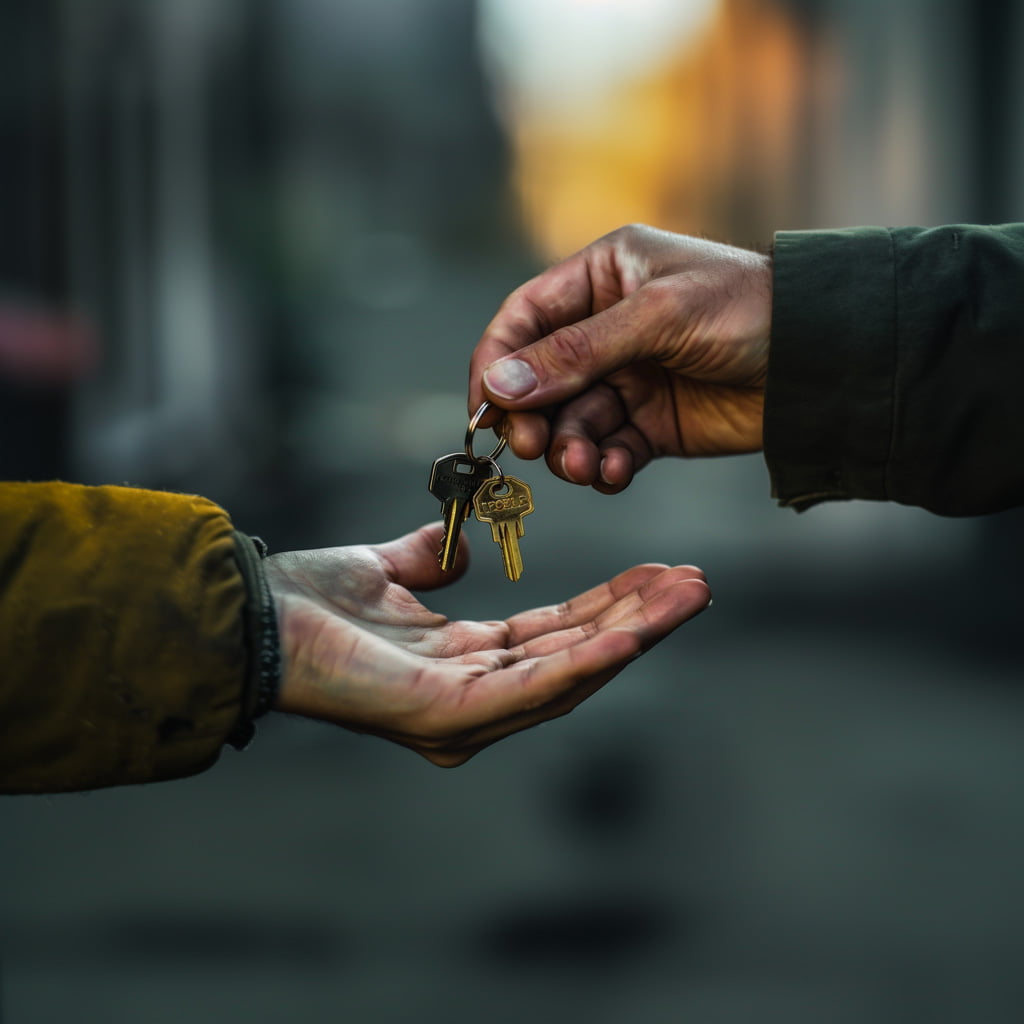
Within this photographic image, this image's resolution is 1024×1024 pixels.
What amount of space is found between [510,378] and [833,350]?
1.65 feet

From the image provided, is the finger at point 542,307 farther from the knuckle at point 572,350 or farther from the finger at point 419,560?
the finger at point 419,560

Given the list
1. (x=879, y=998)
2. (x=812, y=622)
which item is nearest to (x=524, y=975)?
(x=879, y=998)

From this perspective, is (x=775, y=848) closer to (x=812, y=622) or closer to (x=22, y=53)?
(x=812, y=622)

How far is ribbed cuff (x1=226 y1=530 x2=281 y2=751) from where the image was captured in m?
1.45

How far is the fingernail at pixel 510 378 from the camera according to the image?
1662mm

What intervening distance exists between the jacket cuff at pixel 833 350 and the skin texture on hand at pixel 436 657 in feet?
1.11

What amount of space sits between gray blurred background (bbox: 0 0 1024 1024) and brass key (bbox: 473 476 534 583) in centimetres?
171

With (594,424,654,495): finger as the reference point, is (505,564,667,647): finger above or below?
below

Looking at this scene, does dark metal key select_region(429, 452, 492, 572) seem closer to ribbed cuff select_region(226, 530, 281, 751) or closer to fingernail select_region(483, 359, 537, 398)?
fingernail select_region(483, 359, 537, 398)

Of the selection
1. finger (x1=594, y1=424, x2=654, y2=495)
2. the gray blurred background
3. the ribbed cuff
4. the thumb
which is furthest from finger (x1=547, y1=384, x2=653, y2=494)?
the gray blurred background

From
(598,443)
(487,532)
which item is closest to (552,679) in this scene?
(598,443)

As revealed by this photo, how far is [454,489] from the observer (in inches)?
67.8

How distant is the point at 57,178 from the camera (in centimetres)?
571

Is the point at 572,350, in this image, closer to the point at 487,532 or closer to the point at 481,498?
the point at 481,498
